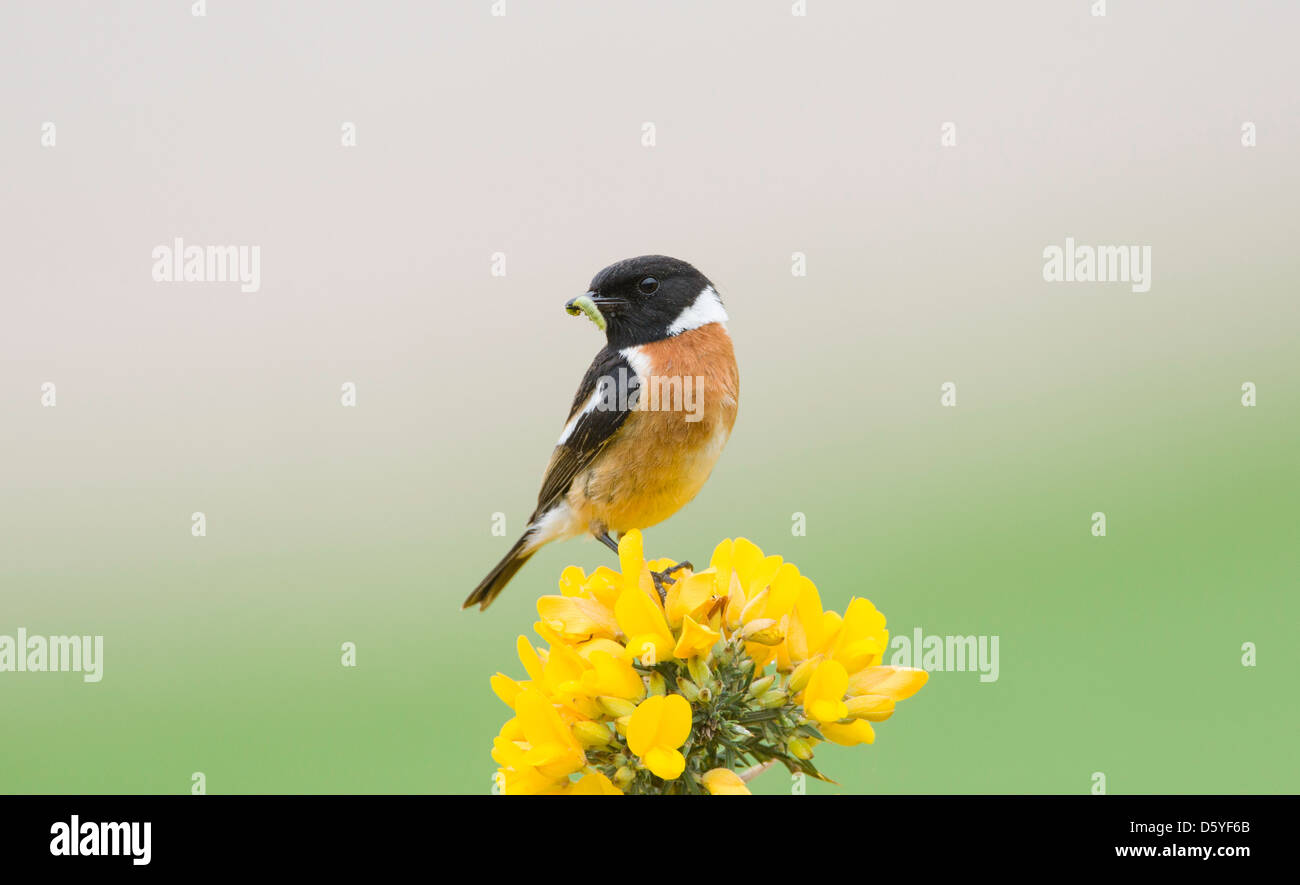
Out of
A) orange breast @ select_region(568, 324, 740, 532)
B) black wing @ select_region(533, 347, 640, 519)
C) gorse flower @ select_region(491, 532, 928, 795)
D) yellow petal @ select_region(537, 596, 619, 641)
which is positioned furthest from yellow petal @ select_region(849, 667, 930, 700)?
black wing @ select_region(533, 347, 640, 519)

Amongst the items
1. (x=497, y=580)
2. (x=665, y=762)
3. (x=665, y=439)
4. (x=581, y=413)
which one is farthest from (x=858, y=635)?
(x=581, y=413)

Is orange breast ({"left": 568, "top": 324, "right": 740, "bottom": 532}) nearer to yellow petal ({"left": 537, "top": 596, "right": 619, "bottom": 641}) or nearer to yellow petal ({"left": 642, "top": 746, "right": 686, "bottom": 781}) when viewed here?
yellow petal ({"left": 537, "top": 596, "right": 619, "bottom": 641})

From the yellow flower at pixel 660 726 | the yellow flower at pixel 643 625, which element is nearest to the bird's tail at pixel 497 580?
the yellow flower at pixel 643 625

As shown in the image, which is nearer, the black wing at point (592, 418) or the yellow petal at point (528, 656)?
the yellow petal at point (528, 656)

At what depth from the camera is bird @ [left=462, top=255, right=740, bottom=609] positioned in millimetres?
2535

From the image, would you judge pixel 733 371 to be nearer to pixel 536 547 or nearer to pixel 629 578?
pixel 536 547

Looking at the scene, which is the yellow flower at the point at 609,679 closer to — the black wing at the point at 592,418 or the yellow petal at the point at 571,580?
the yellow petal at the point at 571,580

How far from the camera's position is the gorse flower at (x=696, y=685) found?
4.56ft

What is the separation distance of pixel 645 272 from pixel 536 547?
76cm

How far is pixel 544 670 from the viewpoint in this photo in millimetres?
1512

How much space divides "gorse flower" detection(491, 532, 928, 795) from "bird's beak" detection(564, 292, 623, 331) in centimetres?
101

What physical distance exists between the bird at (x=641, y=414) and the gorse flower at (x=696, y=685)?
1019mm
